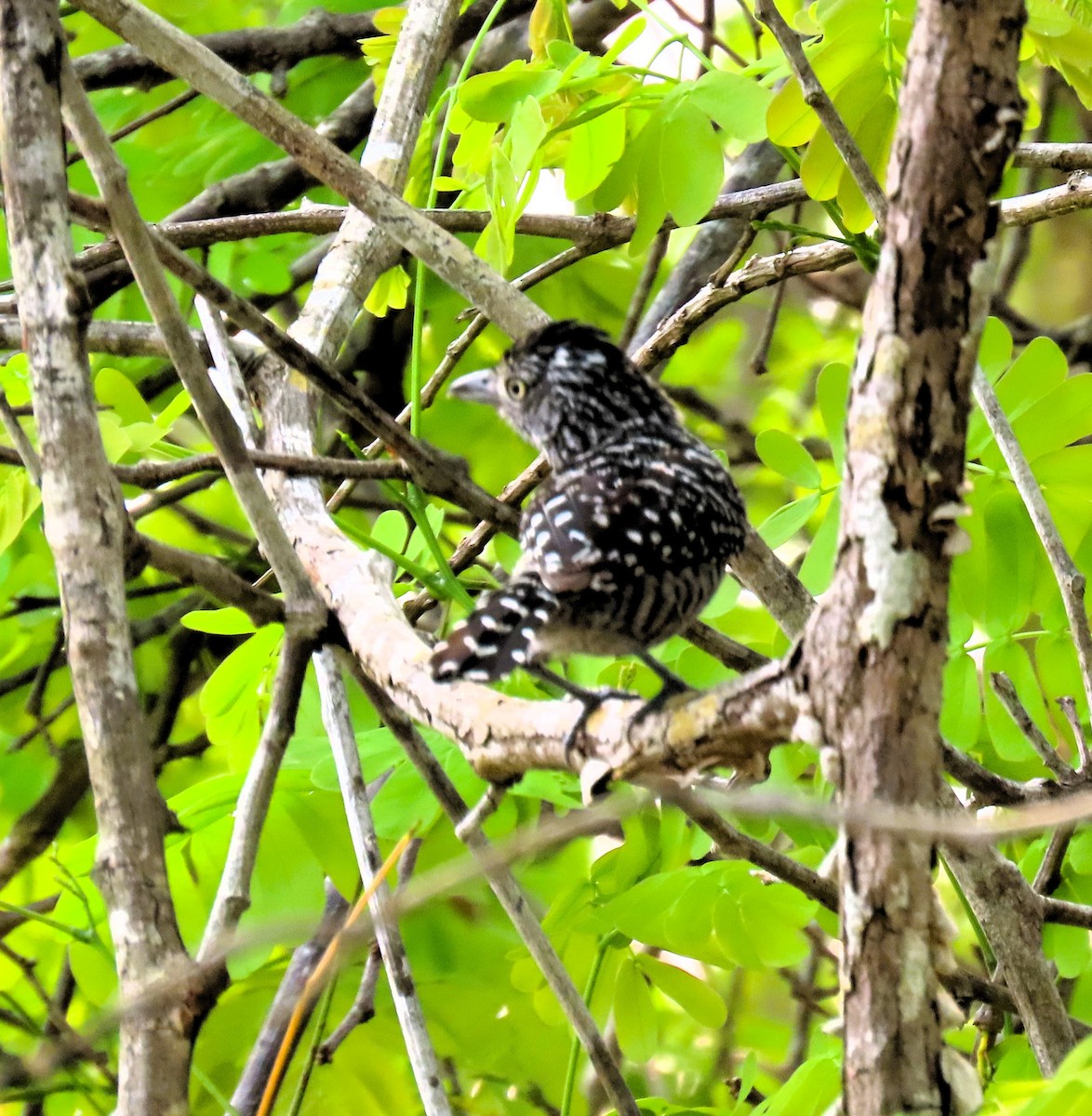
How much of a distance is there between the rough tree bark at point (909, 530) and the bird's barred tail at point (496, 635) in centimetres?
72

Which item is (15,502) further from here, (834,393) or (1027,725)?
(1027,725)

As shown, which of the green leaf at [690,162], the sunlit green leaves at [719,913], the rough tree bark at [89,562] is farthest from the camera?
the green leaf at [690,162]

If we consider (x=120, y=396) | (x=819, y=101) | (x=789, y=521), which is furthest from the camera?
(x=120, y=396)

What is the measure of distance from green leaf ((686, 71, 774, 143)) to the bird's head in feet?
1.81

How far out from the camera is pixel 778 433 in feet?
8.68

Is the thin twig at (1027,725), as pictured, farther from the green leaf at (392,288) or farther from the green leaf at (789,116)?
the green leaf at (392,288)

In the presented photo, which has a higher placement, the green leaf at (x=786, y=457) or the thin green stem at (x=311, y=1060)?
the green leaf at (x=786, y=457)

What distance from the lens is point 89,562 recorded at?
4.90ft

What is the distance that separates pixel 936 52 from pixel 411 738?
1.35 metres

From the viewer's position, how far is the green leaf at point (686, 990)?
2.61 metres

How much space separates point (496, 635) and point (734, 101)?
111 cm

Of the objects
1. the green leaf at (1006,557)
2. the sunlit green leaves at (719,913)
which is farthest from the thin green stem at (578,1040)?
the green leaf at (1006,557)

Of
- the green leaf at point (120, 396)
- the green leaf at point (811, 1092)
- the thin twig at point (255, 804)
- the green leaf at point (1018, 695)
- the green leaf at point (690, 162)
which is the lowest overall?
the green leaf at point (811, 1092)

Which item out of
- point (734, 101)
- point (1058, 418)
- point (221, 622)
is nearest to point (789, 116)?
point (734, 101)
